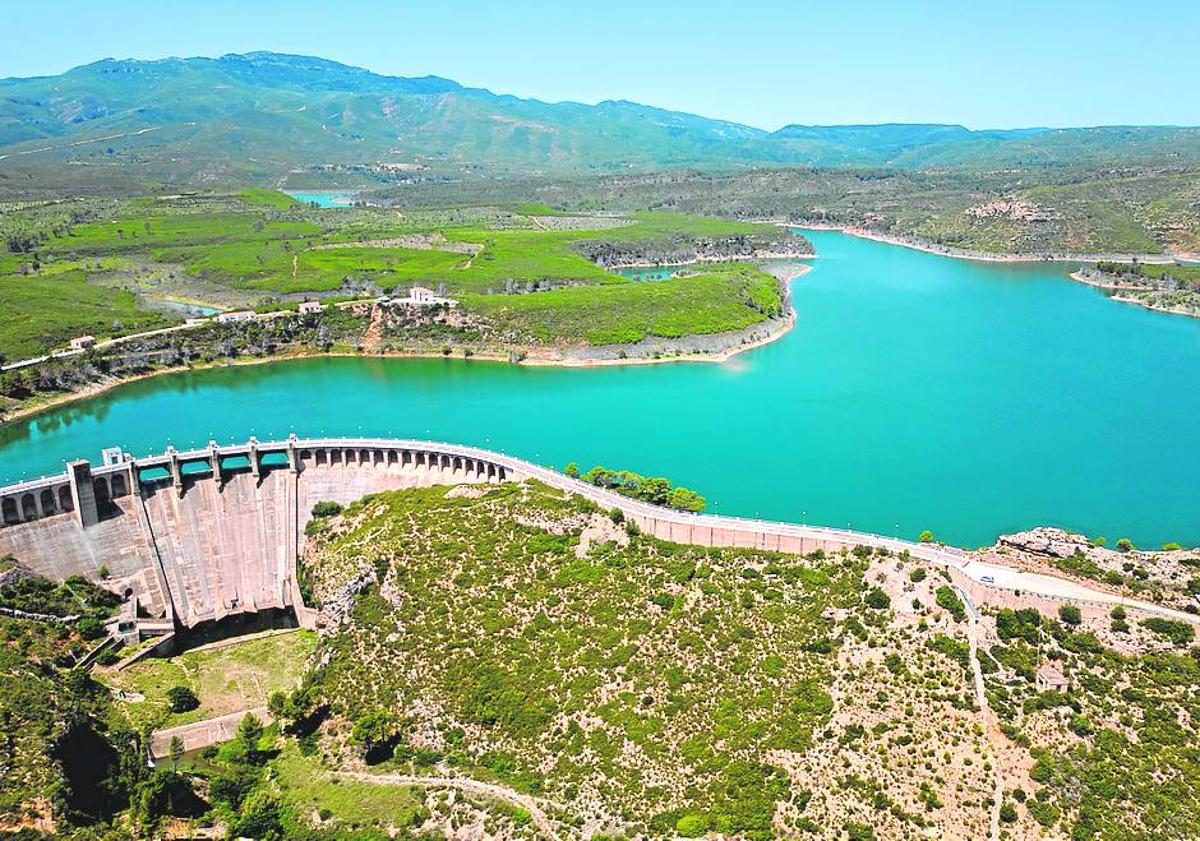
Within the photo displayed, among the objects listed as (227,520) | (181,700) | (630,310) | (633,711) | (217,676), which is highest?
(630,310)

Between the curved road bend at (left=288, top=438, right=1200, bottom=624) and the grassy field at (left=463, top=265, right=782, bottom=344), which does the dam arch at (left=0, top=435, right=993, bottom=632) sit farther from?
the grassy field at (left=463, top=265, right=782, bottom=344)

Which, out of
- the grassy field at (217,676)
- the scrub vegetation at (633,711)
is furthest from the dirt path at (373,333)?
the scrub vegetation at (633,711)

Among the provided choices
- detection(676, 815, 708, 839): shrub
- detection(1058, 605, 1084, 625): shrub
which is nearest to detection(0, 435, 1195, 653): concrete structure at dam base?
detection(1058, 605, 1084, 625): shrub

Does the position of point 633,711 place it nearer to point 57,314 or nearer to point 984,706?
point 984,706

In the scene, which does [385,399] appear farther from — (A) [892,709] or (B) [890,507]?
(A) [892,709]

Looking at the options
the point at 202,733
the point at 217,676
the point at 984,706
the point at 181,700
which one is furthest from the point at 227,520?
the point at 984,706
